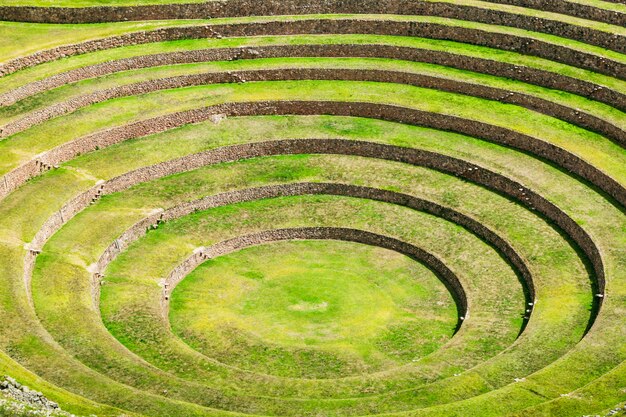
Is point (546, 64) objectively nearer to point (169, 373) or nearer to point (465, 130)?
point (465, 130)

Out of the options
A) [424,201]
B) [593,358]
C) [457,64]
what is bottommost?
[593,358]

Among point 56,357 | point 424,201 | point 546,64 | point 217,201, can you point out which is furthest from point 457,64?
point 56,357

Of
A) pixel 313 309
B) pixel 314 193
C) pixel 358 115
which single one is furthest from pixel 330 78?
pixel 313 309

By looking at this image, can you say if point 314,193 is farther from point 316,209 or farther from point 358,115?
point 358,115

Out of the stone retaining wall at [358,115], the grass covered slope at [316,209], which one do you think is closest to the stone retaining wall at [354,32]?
the grass covered slope at [316,209]

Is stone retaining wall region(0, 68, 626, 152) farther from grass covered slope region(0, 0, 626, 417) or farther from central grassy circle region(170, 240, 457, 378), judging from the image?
central grassy circle region(170, 240, 457, 378)

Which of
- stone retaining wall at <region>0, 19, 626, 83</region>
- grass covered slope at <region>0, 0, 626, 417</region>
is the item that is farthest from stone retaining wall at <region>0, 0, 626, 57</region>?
stone retaining wall at <region>0, 19, 626, 83</region>

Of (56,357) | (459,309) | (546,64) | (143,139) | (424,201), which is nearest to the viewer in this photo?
(56,357)
